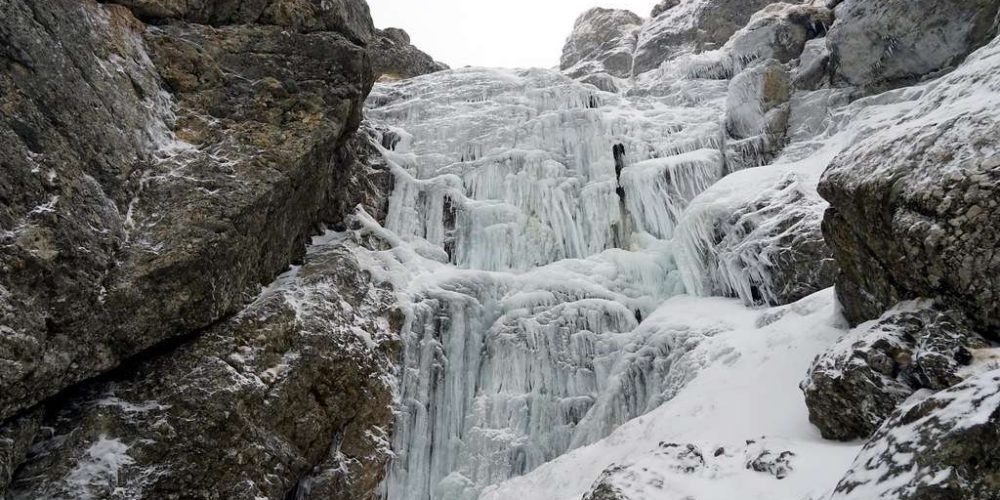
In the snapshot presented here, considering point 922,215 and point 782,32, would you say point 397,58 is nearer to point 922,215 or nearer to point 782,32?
point 782,32

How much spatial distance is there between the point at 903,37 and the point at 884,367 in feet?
39.4

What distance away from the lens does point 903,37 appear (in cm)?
1455

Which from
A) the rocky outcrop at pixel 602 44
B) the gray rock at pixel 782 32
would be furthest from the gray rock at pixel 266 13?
the rocky outcrop at pixel 602 44

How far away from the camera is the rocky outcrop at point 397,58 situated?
80.6 feet

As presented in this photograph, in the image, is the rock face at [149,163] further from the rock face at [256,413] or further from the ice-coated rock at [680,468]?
the ice-coated rock at [680,468]

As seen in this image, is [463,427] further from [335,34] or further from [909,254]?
[335,34]

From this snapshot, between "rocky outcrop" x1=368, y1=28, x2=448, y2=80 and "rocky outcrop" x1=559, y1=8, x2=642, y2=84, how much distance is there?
25.7 ft

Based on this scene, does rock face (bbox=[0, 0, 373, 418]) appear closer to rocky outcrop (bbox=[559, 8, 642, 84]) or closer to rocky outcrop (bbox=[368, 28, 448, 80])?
rocky outcrop (bbox=[368, 28, 448, 80])

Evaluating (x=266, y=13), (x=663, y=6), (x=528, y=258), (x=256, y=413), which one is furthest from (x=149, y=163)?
(x=663, y=6)

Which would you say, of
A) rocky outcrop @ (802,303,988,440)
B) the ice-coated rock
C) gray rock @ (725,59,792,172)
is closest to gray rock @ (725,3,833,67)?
gray rock @ (725,59,792,172)

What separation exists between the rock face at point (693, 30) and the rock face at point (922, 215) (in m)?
22.4

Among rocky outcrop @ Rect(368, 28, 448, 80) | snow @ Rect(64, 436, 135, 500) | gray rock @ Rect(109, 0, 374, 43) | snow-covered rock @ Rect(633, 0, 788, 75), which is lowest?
snow @ Rect(64, 436, 135, 500)

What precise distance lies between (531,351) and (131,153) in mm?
7131

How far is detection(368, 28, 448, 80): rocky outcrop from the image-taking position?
80.6ft
